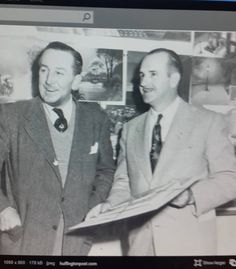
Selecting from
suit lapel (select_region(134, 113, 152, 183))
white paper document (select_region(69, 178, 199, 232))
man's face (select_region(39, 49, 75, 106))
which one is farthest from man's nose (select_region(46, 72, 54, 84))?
white paper document (select_region(69, 178, 199, 232))

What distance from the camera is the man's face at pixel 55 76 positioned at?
142cm

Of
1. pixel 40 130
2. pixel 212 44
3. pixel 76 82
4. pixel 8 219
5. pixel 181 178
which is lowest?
pixel 8 219

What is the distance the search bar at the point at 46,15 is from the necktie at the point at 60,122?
24cm

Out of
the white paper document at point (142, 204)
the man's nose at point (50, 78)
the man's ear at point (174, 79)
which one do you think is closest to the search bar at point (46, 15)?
the man's nose at point (50, 78)

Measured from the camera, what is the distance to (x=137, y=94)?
4.66 ft

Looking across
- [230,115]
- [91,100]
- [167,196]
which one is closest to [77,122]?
[91,100]

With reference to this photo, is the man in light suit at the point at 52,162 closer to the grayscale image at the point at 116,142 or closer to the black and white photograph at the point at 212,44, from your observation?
the grayscale image at the point at 116,142

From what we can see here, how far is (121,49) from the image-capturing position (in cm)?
143

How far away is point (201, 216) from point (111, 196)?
0.24m

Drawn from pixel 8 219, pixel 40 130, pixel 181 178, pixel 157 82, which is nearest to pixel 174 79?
pixel 157 82

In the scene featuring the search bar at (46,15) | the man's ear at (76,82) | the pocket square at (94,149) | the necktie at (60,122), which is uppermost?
the search bar at (46,15)

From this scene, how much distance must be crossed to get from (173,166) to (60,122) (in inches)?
12.6

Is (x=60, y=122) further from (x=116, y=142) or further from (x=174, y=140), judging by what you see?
(x=174, y=140)

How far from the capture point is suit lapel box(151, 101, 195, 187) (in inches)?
55.1
